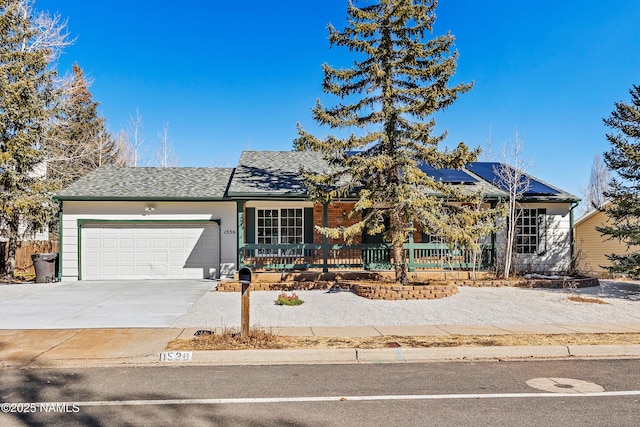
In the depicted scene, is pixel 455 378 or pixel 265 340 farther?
pixel 265 340

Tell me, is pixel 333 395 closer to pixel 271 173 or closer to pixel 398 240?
pixel 398 240

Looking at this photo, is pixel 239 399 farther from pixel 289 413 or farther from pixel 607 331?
pixel 607 331

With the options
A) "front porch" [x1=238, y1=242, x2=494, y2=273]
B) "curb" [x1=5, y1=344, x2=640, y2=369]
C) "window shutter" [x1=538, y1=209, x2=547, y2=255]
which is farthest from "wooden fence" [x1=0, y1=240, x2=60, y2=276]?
"window shutter" [x1=538, y1=209, x2=547, y2=255]

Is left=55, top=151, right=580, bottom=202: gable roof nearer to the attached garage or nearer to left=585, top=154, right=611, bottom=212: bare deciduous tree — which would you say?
the attached garage

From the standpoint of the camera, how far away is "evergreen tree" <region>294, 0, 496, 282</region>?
12.1m

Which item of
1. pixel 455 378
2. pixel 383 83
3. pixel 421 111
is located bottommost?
pixel 455 378

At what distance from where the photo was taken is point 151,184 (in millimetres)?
17953

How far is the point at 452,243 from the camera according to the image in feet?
38.5

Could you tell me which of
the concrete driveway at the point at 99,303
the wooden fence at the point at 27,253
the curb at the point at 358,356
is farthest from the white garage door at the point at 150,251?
the curb at the point at 358,356

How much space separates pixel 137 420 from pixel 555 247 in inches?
675

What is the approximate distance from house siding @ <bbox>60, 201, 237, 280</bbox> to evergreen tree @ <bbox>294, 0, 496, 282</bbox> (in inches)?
198

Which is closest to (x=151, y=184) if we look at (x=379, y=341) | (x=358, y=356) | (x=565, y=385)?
(x=379, y=341)

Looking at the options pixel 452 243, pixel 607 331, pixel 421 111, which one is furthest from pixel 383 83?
pixel 607 331

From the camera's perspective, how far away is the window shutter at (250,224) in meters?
16.7
